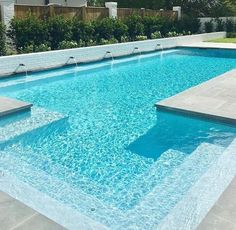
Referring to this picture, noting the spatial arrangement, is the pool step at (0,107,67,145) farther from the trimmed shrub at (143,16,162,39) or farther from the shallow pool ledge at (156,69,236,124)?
the trimmed shrub at (143,16,162,39)

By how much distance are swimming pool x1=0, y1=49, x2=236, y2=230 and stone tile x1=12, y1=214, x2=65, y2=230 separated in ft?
0.84

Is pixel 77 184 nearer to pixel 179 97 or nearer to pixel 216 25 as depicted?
pixel 179 97

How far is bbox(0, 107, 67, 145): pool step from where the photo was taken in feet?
21.6

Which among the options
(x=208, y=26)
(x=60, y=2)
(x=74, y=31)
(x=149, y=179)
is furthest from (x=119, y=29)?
(x=149, y=179)

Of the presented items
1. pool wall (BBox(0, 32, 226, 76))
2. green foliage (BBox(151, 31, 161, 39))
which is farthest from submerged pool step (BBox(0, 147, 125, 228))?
green foliage (BBox(151, 31, 161, 39))

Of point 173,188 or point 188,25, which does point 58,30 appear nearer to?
point 173,188

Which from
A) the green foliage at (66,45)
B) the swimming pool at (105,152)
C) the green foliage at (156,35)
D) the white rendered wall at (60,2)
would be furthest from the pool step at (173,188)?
the white rendered wall at (60,2)

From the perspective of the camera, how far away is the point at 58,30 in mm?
14656

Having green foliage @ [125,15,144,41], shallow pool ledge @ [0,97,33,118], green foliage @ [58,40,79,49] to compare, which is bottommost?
shallow pool ledge @ [0,97,33,118]

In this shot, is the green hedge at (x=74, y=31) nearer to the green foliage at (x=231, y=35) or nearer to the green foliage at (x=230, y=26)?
the green foliage at (x=231, y=35)

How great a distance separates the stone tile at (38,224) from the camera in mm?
3301

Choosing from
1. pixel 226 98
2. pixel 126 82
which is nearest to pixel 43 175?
pixel 226 98

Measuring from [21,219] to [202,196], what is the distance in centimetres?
218

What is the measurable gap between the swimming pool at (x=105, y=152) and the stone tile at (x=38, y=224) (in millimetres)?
255
